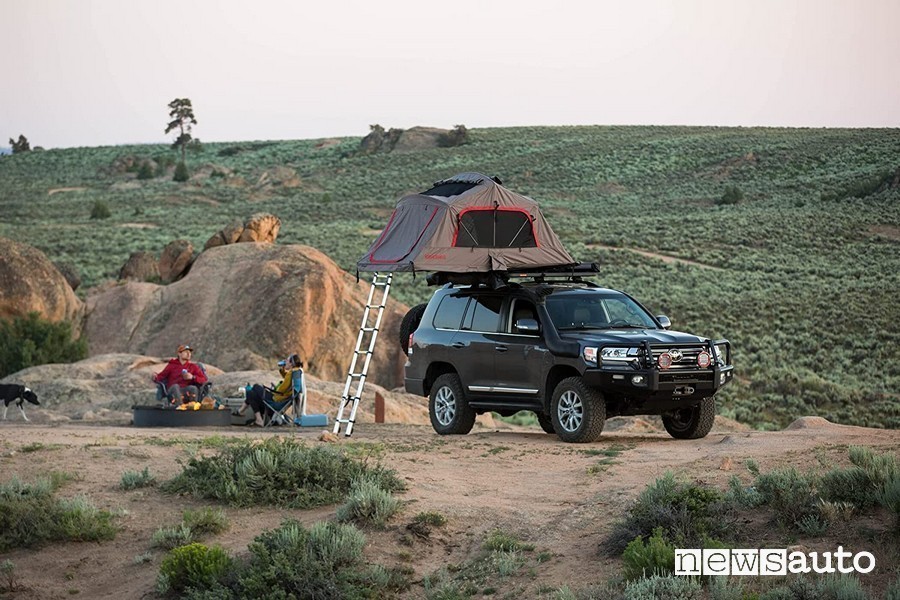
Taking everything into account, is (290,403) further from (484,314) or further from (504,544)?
(504,544)

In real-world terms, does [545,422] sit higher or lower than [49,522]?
lower

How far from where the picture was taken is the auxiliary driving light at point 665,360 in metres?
13.7

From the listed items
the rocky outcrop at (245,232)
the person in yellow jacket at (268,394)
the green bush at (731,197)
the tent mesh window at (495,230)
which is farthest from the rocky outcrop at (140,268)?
the green bush at (731,197)

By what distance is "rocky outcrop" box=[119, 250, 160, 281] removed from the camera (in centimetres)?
3416

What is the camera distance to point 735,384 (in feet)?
91.4

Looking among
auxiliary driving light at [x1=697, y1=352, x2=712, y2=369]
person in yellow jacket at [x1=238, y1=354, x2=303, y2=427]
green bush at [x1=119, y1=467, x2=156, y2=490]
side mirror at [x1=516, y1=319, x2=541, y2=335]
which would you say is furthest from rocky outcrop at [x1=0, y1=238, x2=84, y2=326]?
auxiliary driving light at [x1=697, y1=352, x2=712, y2=369]

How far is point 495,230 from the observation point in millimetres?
16391

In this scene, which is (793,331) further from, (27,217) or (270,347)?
(27,217)

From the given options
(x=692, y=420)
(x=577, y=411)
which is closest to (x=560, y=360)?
(x=577, y=411)

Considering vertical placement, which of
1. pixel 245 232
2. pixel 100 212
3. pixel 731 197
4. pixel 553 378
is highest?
pixel 731 197

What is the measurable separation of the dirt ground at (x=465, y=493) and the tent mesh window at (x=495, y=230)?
2856 mm

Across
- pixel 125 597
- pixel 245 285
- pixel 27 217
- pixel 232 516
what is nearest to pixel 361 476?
pixel 232 516

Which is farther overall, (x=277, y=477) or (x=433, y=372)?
(x=433, y=372)

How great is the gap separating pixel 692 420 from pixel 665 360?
1.62 metres
